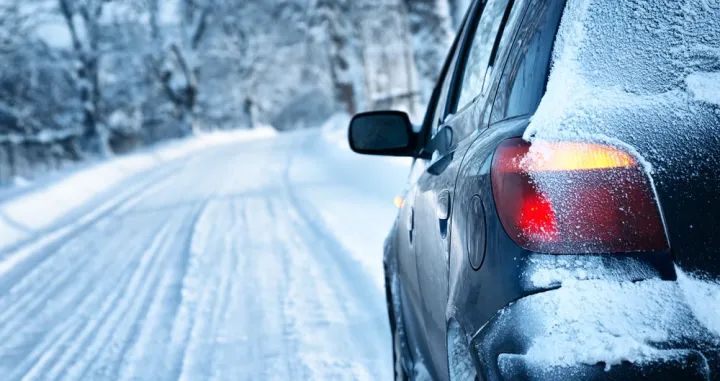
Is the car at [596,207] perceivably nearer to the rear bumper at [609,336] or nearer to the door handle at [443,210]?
the rear bumper at [609,336]

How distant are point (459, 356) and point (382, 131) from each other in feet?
4.43

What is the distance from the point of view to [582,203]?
3.64 feet

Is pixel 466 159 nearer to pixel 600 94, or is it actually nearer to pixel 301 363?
pixel 600 94

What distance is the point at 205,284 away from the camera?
5.36 meters

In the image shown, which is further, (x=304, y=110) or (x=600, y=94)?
(x=304, y=110)

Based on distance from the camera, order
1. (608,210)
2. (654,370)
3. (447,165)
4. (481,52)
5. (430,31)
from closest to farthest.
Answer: (654,370) → (608,210) → (447,165) → (481,52) → (430,31)

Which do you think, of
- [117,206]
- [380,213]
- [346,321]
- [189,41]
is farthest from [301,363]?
[189,41]

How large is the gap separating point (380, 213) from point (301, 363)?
15.4 feet

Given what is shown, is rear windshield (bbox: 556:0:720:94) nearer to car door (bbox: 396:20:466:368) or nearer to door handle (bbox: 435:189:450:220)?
door handle (bbox: 435:189:450:220)

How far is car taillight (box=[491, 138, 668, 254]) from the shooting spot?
3.58 feet

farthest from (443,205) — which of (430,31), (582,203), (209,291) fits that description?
(430,31)

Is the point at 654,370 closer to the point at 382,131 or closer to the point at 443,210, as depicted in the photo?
the point at 443,210

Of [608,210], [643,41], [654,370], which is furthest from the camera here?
[643,41]

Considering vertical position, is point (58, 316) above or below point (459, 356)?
below
